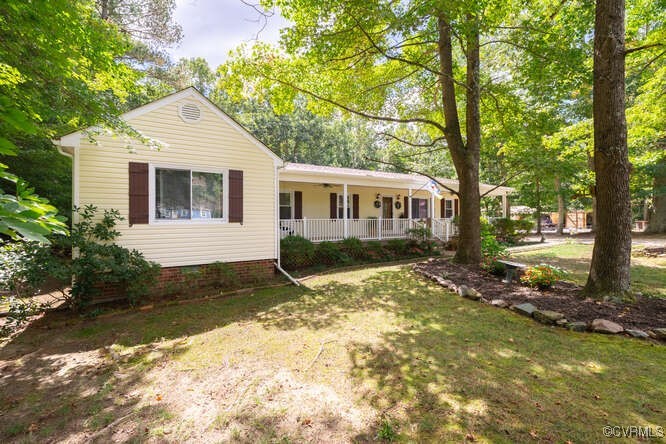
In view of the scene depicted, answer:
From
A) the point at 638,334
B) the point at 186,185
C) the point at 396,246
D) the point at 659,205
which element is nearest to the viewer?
the point at 638,334

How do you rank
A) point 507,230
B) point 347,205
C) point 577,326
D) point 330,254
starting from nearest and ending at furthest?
point 577,326 < point 330,254 < point 347,205 < point 507,230

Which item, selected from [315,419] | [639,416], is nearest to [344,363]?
[315,419]

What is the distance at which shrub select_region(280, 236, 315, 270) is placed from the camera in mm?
9445

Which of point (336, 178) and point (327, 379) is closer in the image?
point (327, 379)

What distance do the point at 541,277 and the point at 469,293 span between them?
5.11 feet

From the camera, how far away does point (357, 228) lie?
12234mm

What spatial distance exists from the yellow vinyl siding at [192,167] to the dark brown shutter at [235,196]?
0.16 m

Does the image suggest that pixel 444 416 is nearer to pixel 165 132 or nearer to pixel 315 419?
pixel 315 419

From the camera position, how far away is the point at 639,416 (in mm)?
2498

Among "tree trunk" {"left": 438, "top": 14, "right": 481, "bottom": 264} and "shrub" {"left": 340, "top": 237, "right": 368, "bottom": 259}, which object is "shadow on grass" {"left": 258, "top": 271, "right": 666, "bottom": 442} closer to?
"tree trunk" {"left": 438, "top": 14, "right": 481, "bottom": 264}

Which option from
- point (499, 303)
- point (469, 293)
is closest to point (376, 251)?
point (469, 293)

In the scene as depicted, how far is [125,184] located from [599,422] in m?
8.30

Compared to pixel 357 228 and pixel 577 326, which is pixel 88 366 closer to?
pixel 577 326

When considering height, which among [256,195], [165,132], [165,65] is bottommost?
[256,195]
